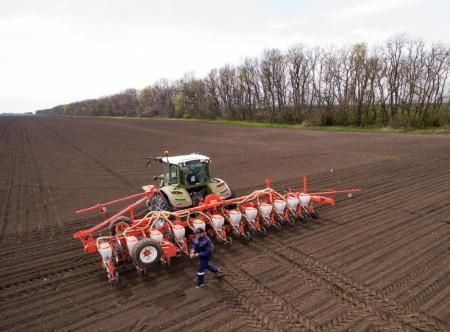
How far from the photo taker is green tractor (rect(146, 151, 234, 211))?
8.30m

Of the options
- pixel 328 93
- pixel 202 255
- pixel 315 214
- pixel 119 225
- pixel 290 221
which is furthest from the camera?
pixel 328 93

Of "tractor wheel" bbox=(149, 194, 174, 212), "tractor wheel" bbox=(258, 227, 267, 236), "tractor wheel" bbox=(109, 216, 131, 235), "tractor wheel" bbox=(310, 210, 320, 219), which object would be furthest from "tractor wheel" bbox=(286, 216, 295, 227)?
"tractor wheel" bbox=(109, 216, 131, 235)

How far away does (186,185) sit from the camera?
8594mm

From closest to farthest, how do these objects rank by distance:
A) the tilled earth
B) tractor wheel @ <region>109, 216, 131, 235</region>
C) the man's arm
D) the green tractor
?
the tilled earth → the man's arm → tractor wheel @ <region>109, 216, 131, 235</region> → the green tractor

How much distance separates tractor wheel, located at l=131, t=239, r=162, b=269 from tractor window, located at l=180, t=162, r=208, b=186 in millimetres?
2546

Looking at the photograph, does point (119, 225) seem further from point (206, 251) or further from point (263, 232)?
point (263, 232)

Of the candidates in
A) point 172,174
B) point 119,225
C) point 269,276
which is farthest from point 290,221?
point 119,225

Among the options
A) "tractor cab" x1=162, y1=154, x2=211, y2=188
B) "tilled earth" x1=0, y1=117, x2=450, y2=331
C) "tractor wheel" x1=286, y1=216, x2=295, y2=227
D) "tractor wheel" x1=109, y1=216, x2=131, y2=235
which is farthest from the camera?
"tractor wheel" x1=286, y1=216, x2=295, y2=227

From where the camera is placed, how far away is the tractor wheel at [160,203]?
27.3ft

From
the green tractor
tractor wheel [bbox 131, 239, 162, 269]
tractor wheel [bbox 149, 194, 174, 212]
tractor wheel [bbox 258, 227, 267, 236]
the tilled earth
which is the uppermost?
the green tractor

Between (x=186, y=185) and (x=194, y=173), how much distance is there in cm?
39

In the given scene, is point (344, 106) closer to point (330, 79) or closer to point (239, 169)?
A: point (330, 79)

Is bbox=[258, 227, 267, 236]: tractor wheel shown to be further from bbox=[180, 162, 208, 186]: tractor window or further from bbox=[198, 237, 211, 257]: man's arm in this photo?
bbox=[198, 237, 211, 257]: man's arm

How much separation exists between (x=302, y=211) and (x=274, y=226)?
111 centimetres
